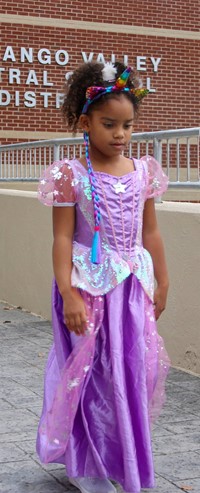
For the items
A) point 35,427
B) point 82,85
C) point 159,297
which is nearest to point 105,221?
point 159,297

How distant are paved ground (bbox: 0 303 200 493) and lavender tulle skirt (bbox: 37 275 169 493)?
296 mm

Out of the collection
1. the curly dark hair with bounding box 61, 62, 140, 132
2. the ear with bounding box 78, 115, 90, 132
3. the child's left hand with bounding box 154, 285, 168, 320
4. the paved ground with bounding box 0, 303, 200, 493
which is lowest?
the paved ground with bounding box 0, 303, 200, 493

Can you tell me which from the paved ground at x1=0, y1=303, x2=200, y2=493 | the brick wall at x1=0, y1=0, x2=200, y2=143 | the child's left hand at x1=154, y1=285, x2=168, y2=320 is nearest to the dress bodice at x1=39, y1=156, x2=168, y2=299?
the child's left hand at x1=154, y1=285, x2=168, y2=320

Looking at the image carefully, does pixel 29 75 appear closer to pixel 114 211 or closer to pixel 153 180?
pixel 153 180

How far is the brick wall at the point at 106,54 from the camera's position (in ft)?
46.5

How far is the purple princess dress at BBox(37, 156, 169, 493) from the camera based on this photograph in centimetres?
392

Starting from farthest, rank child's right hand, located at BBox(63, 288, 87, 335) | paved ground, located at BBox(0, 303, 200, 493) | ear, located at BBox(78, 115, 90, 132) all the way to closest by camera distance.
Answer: paved ground, located at BBox(0, 303, 200, 493) < ear, located at BBox(78, 115, 90, 132) < child's right hand, located at BBox(63, 288, 87, 335)

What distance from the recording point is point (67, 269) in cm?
395

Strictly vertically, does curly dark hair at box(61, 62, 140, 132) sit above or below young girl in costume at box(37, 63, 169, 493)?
above

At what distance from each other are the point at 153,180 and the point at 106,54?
11008mm

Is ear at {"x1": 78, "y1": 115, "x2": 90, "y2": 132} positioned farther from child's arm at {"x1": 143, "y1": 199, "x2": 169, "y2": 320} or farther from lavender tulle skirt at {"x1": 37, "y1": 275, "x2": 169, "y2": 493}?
lavender tulle skirt at {"x1": 37, "y1": 275, "x2": 169, "y2": 493}

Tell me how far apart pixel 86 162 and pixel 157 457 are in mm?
1507

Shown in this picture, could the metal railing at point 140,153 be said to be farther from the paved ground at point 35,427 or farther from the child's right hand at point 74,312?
the child's right hand at point 74,312

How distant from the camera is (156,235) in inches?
165
